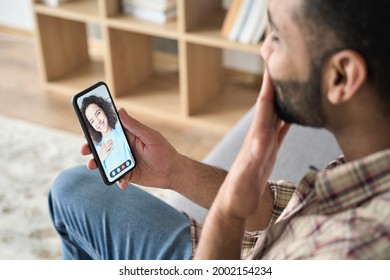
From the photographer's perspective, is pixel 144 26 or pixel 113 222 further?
pixel 144 26

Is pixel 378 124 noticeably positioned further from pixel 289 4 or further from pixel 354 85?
pixel 289 4

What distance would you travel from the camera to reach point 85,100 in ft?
3.71

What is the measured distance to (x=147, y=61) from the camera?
2.76 metres

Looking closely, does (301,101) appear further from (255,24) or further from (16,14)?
(16,14)

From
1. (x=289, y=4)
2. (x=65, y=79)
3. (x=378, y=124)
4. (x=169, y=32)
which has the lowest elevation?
(x=65, y=79)

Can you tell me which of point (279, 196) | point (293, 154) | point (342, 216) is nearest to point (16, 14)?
point (293, 154)

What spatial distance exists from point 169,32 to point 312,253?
5.50 feet

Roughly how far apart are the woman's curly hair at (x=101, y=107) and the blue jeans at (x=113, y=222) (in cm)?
18

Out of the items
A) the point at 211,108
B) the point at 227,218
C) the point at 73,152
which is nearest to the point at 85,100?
the point at 227,218

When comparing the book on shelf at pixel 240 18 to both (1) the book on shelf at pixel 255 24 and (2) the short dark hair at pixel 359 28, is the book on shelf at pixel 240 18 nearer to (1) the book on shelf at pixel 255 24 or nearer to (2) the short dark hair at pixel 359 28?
(1) the book on shelf at pixel 255 24

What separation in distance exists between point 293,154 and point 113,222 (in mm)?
498

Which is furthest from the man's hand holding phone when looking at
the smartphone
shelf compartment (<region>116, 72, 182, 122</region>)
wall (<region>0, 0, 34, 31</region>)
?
wall (<region>0, 0, 34, 31</region>)

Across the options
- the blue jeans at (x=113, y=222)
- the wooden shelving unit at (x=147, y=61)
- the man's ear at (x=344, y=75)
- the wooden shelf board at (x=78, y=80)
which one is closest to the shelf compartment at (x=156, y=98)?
the wooden shelving unit at (x=147, y=61)

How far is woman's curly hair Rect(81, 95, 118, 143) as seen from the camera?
1.13m
